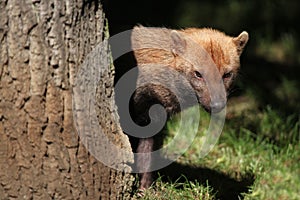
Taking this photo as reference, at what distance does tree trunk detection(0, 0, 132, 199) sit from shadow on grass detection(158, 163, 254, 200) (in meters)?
1.28

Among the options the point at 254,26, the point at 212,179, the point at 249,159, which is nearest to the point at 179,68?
the point at 212,179

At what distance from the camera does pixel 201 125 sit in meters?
6.34

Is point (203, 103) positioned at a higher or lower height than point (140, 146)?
higher

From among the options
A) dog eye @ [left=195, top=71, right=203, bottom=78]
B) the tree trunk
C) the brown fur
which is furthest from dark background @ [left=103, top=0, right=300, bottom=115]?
the tree trunk

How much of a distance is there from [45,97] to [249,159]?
8.70 ft

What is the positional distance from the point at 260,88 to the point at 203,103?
11.3 feet

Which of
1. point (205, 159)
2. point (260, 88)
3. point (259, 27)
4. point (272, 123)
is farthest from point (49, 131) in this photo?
point (259, 27)

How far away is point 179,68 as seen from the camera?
4918 mm

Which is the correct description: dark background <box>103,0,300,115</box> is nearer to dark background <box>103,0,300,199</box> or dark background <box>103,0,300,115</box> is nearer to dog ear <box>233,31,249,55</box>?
dark background <box>103,0,300,199</box>

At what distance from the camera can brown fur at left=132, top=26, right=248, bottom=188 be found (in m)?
4.84

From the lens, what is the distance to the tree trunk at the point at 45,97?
365 cm

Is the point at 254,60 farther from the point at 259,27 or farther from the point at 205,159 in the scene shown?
the point at 205,159

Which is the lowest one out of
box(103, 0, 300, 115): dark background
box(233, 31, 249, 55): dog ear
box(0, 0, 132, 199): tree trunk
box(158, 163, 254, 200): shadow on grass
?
box(158, 163, 254, 200): shadow on grass

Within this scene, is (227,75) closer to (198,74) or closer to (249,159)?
(198,74)
